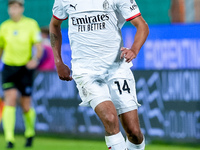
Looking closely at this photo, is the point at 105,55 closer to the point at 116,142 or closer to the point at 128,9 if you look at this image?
the point at 128,9

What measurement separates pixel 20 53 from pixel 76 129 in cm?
188

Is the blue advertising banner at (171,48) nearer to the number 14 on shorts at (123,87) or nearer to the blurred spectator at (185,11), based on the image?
the blurred spectator at (185,11)

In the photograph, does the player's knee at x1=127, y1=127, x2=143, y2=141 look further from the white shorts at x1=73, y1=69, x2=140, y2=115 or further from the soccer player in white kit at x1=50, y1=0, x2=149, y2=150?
the white shorts at x1=73, y1=69, x2=140, y2=115

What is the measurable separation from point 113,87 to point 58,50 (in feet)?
2.68

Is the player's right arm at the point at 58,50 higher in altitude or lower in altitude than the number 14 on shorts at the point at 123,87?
higher

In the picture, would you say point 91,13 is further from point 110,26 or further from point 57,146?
point 57,146

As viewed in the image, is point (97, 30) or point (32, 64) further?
point (32, 64)

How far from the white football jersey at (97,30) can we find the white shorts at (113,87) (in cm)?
7

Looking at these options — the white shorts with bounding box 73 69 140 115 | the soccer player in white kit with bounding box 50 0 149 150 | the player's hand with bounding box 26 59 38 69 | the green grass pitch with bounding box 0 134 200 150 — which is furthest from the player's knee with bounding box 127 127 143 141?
the player's hand with bounding box 26 59 38 69

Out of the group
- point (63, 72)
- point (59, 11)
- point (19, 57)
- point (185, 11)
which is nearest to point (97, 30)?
point (59, 11)

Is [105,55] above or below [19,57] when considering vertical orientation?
above

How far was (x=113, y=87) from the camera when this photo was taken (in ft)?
19.8

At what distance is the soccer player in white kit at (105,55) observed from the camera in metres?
5.84

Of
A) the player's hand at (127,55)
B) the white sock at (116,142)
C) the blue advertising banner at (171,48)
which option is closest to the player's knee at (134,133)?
the white sock at (116,142)
